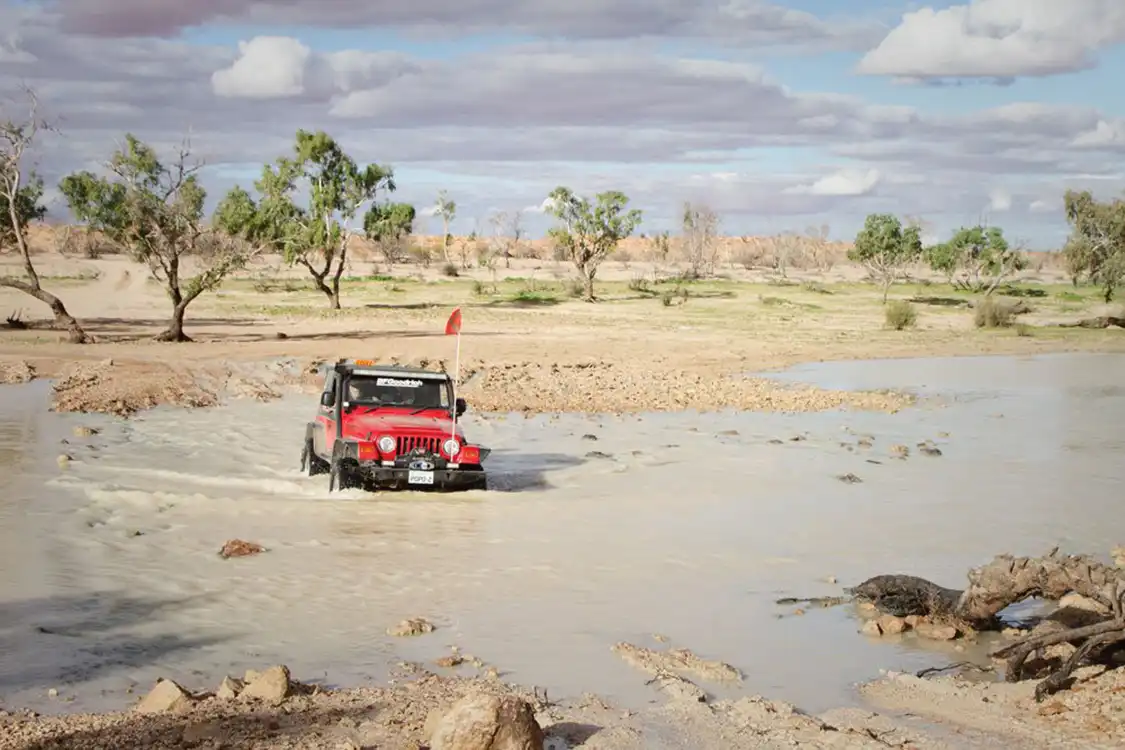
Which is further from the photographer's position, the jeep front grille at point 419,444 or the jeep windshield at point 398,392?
the jeep windshield at point 398,392

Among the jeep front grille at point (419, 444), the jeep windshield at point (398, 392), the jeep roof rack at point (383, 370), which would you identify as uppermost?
the jeep roof rack at point (383, 370)

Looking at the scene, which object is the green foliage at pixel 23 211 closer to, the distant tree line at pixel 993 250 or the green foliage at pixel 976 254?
the distant tree line at pixel 993 250

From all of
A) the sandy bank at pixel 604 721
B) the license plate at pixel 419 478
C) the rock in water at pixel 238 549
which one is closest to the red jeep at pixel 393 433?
the license plate at pixel 419 478

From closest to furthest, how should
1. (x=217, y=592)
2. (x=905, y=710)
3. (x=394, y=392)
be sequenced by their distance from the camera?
1. (x=905, y=710)
2. (x=217, y=592)
3. (x=394, y=392)

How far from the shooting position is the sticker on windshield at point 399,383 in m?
15.1

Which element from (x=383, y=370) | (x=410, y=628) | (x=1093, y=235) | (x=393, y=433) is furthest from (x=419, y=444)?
(x=1093, y=235)

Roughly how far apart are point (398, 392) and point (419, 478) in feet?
4.62

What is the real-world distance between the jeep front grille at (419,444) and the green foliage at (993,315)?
1563 inches

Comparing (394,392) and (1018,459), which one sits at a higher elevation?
(394,392)

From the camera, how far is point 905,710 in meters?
8.30

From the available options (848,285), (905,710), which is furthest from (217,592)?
(848,285)

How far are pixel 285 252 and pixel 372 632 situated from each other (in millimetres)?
40095

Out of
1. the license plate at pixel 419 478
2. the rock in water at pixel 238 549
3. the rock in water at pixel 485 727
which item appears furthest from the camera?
the license plate at pixel 419 478

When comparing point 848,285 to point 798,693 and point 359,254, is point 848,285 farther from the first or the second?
point 798,693
